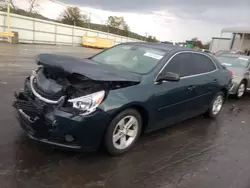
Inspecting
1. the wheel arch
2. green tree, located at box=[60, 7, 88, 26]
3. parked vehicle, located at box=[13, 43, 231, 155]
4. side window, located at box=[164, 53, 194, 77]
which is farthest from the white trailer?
the wheel arch

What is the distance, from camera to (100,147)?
3861 millimetres

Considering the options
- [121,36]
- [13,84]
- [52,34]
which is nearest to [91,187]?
[13,84]

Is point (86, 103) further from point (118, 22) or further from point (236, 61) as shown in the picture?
point (118, 22)

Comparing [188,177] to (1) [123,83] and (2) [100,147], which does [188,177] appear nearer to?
(2) [100,147]

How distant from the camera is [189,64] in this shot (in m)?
5.14

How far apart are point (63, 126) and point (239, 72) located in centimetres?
735

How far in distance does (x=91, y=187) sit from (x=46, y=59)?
1911 mm

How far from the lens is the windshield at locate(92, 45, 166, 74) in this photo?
448cm

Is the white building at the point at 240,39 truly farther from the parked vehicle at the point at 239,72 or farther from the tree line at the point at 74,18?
the tree line at the point at 74,18

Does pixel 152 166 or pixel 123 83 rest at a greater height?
pixel 123 83

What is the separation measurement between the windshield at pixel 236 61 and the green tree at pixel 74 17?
29434mm

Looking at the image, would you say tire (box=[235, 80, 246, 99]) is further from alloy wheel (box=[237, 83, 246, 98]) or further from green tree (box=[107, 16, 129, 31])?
green tree (box=[107, 16, 129, 31])

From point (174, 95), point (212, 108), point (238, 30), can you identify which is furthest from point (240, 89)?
point (238, 30)

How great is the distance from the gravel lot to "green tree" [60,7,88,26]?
33.3 meters
